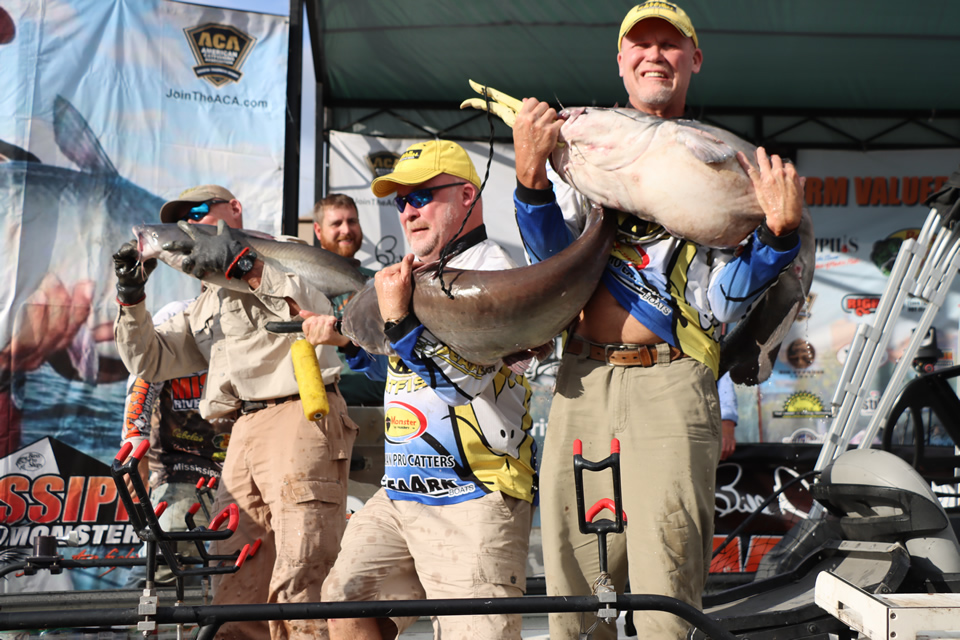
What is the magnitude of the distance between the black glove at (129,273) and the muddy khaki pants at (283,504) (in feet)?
2.32

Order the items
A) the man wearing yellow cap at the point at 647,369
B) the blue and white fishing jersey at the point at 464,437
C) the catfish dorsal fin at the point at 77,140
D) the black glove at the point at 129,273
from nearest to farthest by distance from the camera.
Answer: the man wearing yellow cap at the point at 647,369
the blue and white fishing jersey at the point at 464,437
the black glove at the point at 129,273
the catfish dorsal fin at the point at 77,140

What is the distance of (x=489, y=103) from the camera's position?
2.17m

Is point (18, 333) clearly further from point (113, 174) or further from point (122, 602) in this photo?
point (122, 602)

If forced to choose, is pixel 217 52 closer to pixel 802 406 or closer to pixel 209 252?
pixel 209 252

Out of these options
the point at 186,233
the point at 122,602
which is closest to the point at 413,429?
the point at 186,233

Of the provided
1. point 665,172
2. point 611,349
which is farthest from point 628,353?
point 665,172

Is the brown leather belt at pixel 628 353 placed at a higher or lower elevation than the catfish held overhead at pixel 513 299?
lower

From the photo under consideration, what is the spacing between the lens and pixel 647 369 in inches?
80.4

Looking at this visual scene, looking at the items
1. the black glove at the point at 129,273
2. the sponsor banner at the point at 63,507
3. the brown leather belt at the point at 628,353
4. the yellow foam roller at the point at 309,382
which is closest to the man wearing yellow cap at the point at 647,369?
the brown leather belt at the point at 628,353

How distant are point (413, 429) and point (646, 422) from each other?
2.36 feet

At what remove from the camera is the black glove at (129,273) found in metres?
3.32

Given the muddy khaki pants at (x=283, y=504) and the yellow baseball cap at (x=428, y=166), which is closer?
the yellow baseball cap at (x=428, y=166)

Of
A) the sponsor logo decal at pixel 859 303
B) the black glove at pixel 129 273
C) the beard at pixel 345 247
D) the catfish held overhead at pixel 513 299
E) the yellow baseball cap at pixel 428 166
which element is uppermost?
the sponsor logo decal at pixel 859 303

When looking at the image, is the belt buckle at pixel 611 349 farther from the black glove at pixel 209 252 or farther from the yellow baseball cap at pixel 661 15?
the black glove at pixel 209 252
